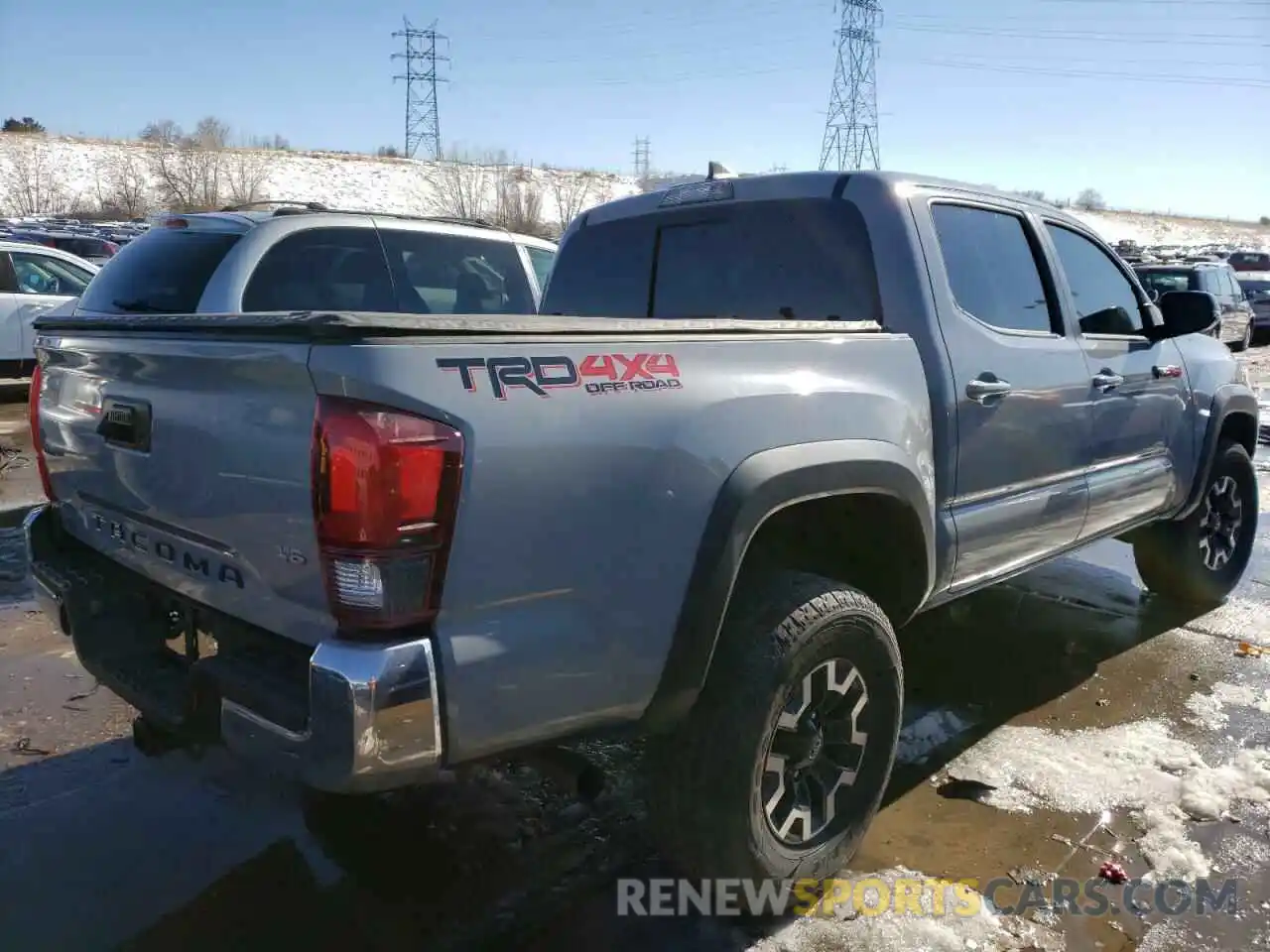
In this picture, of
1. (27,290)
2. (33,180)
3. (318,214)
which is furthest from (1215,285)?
(33,180)

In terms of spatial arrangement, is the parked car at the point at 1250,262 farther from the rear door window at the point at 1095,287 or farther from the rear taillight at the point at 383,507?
the rear taillight at the point at 383,507

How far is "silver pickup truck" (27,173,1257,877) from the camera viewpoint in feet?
6.48

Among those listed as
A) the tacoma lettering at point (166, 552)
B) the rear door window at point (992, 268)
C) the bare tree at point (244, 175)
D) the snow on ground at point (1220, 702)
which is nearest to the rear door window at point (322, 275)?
the tacoma lettering at point (166, 552)

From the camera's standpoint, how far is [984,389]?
3291 mm

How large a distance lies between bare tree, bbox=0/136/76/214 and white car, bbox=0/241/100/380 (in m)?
38.6

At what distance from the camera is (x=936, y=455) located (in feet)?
10.4

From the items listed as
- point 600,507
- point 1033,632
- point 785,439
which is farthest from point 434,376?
point 1033,632

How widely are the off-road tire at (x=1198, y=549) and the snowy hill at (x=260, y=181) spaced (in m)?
38.7

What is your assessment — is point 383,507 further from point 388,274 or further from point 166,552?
point 388,274

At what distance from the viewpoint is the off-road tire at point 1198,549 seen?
520 cm

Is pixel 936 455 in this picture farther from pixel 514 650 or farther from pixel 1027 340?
pixel 514 650

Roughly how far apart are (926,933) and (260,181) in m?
56.0

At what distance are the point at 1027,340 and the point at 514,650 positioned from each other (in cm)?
248

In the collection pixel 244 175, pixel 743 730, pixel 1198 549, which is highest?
pixel 244 175
